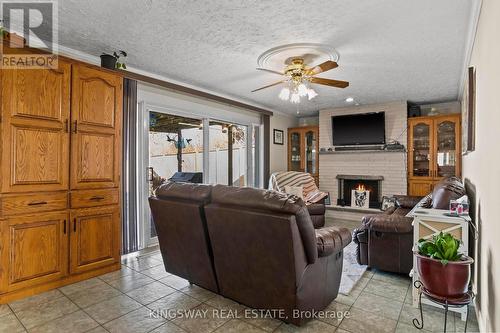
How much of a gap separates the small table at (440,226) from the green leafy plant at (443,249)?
62 cm

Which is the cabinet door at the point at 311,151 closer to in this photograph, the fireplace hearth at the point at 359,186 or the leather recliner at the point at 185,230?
the fireplace hearth at the point at 359,186

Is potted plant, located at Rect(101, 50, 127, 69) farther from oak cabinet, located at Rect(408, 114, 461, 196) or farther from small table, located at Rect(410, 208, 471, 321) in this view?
oak cabinet, located at Rect(408, 114, 461, 196)

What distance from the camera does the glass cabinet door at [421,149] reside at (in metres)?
5.40

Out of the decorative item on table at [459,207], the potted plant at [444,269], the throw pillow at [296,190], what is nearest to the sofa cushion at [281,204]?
the potted plant at [444,269]

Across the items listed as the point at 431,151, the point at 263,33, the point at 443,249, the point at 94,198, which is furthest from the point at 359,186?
the point at 94,198

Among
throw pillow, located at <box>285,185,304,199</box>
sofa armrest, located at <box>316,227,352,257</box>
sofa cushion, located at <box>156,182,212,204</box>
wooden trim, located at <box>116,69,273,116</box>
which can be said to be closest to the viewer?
sofa armrest, located at <box>316,227,352,257</box>

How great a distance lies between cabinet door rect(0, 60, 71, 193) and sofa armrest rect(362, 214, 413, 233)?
3146mm

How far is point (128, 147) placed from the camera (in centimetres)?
352

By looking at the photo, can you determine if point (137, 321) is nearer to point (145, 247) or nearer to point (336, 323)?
point (336, 323)

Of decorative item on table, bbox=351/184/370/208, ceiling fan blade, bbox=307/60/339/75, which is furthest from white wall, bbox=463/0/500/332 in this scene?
decorative item on table, bbox=351/184/370/208

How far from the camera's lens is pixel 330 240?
2070 millimetres

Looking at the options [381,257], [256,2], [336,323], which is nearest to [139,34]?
[256,2]

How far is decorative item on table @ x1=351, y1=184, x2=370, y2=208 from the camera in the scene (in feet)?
19.2

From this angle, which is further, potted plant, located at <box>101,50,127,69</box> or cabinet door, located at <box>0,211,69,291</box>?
potted plant, located at <box>101,50,127,69</box>
